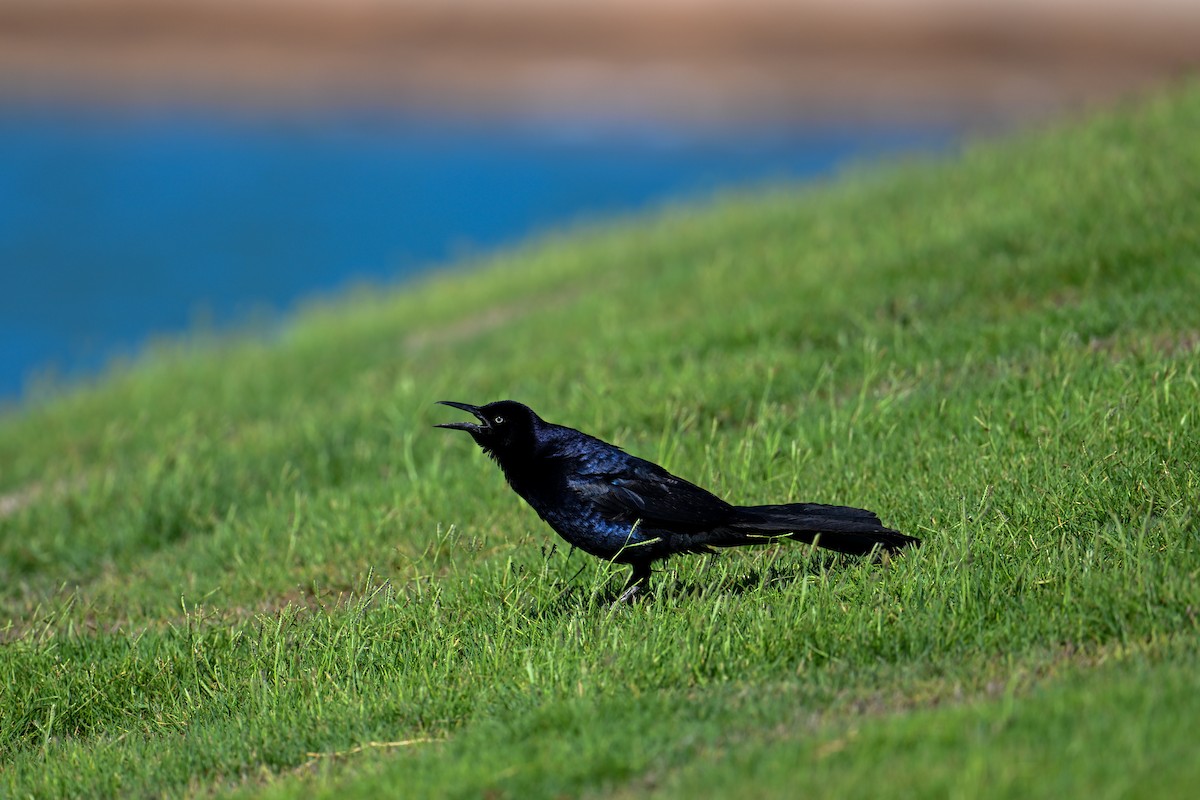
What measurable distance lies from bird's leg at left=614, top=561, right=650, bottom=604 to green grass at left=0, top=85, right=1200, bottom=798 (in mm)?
79

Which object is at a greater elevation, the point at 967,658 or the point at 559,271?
the point at 559,271

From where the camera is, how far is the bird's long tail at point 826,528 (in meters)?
4.84

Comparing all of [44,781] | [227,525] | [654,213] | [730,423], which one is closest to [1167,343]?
[730,423]

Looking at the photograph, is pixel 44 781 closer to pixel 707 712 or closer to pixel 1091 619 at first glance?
pixel 707 712

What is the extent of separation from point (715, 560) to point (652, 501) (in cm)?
54

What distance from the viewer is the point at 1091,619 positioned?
13.5 ft

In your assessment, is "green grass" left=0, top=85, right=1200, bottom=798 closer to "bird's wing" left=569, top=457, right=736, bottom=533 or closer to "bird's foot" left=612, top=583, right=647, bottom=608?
"bird's foot" left=612, top=583, right=647, bottom=608

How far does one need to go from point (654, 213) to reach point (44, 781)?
11.8 meters

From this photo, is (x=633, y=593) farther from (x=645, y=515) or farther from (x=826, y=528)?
(x=826, y=528)

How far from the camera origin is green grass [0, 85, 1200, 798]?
369 centimetres

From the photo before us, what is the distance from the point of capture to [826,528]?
483 cm

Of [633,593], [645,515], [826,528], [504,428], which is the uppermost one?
[504,428]

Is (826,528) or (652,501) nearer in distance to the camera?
(826,528)

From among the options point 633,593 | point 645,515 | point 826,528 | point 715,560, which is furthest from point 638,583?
point 826,528
